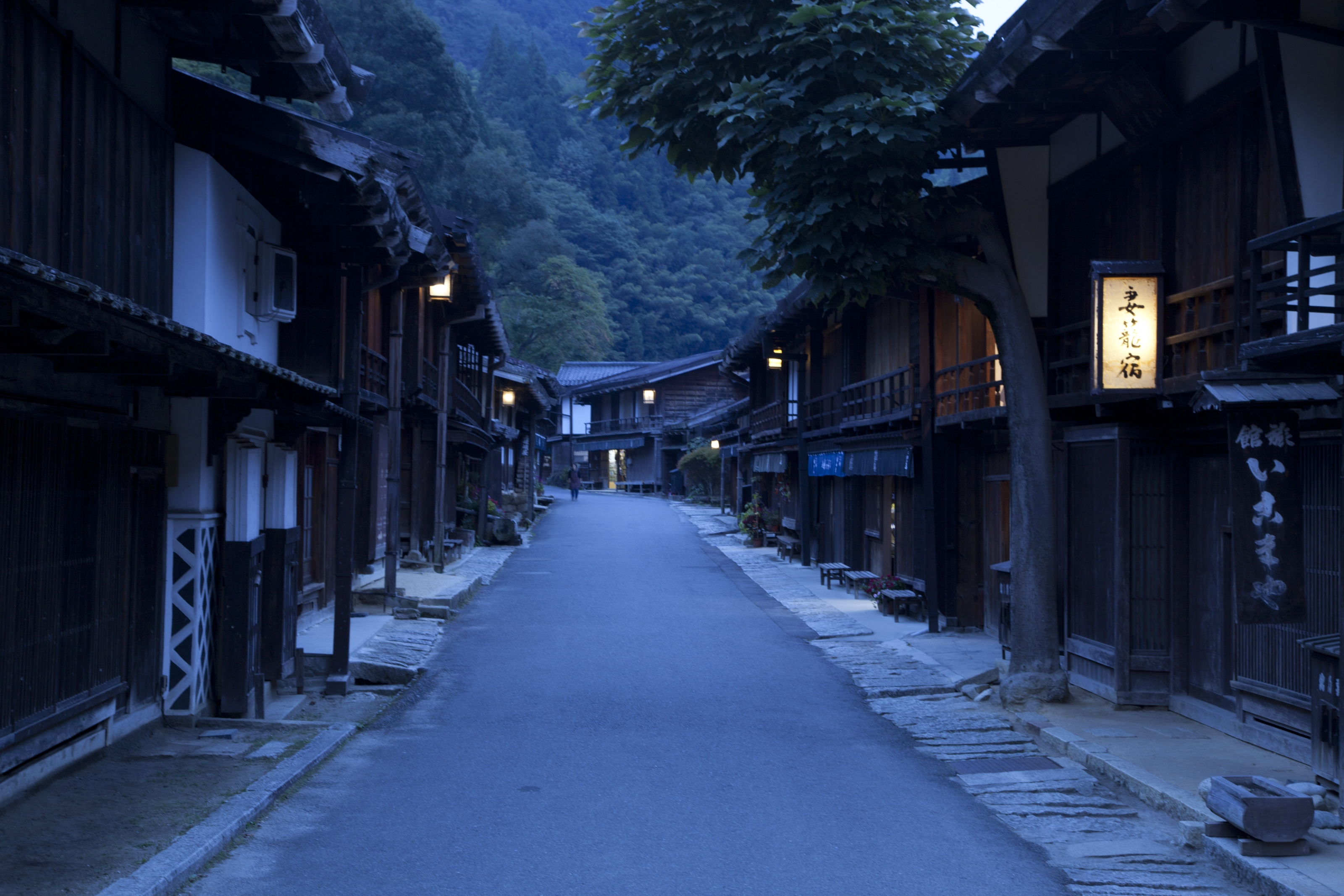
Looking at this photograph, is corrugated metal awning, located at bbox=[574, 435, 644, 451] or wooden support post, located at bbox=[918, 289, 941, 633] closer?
wooden support post, located at bbox=[918, 289, 941, 633]

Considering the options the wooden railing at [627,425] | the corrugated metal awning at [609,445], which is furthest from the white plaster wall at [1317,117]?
the corrugated metal awning at [609,445]

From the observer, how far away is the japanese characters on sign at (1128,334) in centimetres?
1042

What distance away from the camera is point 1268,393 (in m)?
7.86

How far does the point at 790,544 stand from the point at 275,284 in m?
20.9

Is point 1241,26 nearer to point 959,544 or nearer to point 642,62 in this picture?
point 642,62

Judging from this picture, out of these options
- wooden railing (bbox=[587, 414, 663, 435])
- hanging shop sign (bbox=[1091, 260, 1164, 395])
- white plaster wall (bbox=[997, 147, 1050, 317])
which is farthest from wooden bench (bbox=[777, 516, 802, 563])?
wooden railing (bbox=[587, 414, 663, 435])

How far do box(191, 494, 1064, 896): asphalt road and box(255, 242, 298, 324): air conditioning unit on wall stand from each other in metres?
4.49

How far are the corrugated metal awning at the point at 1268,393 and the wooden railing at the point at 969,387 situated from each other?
608cm

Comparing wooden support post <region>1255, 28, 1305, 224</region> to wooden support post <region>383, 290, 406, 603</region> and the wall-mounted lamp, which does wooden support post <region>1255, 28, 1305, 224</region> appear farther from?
the wall-mounted lamp

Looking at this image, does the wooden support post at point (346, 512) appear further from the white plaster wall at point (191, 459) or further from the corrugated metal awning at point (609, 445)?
the corrugated metal awning at point (609, 445)

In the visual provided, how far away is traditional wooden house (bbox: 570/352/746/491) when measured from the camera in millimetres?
63688

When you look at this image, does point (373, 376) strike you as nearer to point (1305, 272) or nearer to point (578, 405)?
point (1305, 272)

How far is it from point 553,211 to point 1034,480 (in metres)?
74.2

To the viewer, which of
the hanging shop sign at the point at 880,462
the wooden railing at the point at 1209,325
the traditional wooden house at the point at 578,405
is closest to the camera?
the wooden railing at the point at 1209,325
